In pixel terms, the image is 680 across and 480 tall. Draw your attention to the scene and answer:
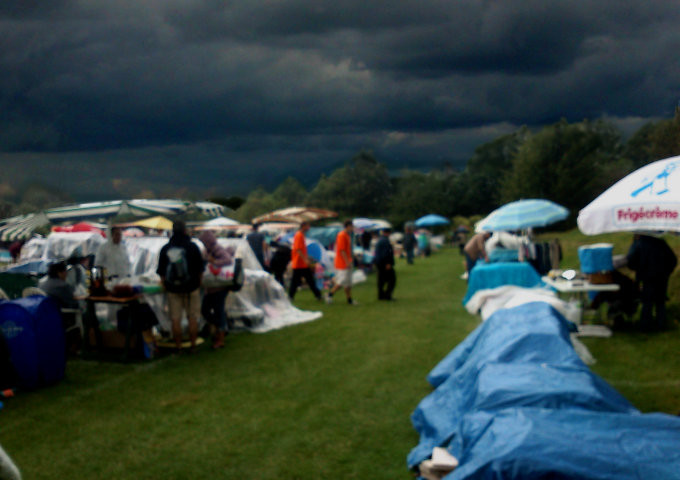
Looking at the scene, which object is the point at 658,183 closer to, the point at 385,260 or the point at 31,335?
the point at 31,335

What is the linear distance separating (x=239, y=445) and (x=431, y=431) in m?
1.67

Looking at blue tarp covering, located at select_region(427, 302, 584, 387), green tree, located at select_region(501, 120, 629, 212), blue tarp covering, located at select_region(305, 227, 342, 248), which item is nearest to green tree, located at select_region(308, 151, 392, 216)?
green tree, located at select_region(501, 120, 629, 212)

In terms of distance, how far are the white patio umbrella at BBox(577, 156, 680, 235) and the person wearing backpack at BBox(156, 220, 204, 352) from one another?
5.43 meters

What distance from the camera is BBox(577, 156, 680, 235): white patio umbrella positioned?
3.97 meters

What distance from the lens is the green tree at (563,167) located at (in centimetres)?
5247

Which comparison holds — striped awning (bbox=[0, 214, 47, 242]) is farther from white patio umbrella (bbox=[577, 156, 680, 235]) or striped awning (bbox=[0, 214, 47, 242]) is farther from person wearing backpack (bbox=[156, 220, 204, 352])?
white patio umbrella (bbox=[577, 156, 680, 235])

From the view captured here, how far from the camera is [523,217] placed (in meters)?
14.5

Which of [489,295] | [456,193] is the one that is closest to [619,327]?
[489,295]

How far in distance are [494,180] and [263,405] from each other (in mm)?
83142

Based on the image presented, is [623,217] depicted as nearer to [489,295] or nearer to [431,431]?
[431,431]

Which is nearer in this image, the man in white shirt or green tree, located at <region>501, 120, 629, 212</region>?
the man in white shirt

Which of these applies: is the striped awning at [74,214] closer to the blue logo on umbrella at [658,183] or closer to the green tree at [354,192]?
the blue logo on umbrella at [658,183]

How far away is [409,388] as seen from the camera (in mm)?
6699

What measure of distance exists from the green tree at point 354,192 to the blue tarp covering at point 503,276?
73.5 metres
